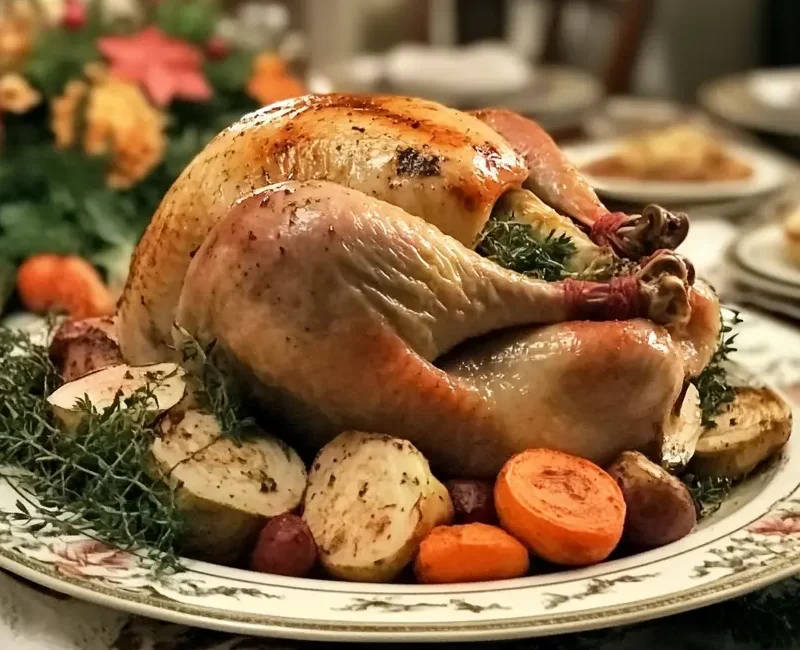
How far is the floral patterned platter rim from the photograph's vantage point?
911mm

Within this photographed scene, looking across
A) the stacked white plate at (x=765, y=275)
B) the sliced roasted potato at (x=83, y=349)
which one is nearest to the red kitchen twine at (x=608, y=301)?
the sliced roasted potato at (x=83, y=349)

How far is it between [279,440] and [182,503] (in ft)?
0.51

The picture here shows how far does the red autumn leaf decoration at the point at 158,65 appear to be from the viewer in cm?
266

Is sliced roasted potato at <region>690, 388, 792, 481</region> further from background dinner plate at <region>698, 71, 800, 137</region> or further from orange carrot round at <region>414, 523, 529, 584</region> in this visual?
background dinner plate at <region>698, 71, 800, 137</region>

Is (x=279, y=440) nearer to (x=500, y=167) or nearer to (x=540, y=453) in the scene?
(x=540, y=453)

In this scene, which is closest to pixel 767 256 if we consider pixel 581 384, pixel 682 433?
pixel 682 433

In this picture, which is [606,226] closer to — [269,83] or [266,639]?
[266,639]

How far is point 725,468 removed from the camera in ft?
4.16

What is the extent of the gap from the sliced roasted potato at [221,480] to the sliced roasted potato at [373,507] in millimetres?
38

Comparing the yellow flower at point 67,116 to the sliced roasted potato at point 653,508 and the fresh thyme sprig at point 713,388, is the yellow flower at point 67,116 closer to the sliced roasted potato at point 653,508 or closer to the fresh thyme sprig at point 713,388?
the fresh thyme sprig at point 713,388

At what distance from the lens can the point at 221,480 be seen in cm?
110

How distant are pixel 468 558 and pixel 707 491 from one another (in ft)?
1.16

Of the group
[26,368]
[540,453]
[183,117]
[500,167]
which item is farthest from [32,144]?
[540,453]

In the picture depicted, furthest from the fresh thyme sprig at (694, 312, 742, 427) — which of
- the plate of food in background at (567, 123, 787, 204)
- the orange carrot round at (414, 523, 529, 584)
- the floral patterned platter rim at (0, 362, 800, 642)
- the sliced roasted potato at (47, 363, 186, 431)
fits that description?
the plate of food in background at (567, 123, 787, 204)
